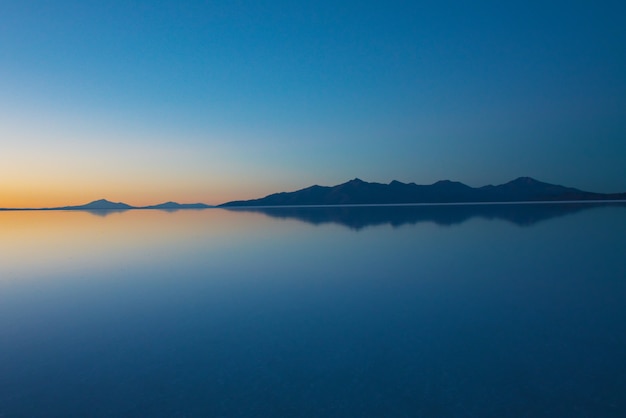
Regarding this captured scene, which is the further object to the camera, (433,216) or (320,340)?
(433,216)

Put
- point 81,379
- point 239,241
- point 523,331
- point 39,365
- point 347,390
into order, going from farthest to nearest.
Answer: point 239,241 < point 523,331 < point 39,365 < point 81,379 < point 347,390

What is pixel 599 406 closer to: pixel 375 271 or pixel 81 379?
pixel 81 379

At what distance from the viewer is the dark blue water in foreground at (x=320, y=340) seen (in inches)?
298

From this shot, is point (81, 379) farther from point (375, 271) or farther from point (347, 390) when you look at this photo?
point (375, 271)

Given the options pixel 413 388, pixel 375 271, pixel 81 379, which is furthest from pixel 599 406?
pixel 375 271

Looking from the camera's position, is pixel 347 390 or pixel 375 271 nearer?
pixel 347 390

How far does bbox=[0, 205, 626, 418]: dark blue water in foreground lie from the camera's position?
757 cm

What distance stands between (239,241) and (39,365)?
91.4 ft

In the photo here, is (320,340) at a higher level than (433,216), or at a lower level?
lower

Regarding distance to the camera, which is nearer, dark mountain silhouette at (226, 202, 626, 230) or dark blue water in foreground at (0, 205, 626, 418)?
dark blue water in foreground at (0, 205, 626, 418)

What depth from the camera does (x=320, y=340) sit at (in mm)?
10836

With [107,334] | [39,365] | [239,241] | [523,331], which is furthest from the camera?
[239,241]

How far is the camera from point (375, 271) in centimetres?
2050

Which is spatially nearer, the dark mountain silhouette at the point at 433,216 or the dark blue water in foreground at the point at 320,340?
the dark blue water in foreground at the point at 320,340
